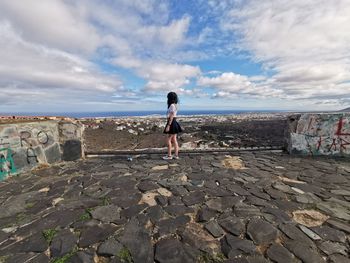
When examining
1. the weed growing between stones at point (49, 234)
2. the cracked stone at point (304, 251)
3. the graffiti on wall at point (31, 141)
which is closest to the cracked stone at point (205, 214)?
the cracked stone at point (304, 251)

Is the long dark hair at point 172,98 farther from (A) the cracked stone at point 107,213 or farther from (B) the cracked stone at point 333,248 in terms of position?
(B) the cracked stone at point 333,248

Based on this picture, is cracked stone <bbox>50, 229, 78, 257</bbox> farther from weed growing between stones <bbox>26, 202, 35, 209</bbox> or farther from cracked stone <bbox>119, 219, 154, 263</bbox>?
weed growing between stones <bbox>26, 202, 35, 209</bbox>

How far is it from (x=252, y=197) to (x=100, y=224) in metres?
2.61

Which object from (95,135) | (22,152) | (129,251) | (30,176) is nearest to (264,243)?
(129,251)

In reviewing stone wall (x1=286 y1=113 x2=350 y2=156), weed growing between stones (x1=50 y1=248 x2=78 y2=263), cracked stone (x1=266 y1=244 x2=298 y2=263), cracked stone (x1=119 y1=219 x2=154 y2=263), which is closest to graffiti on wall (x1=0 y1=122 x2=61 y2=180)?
weed growing between stones (x1=50 y1=248 x2=78 y2=263)

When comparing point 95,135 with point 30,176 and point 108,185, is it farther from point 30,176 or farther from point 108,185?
point 108,185

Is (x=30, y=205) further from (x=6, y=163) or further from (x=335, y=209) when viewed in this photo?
(x=335, y=209)

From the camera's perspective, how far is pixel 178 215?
3.46m

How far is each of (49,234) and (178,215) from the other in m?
1.81

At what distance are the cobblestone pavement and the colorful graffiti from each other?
0.97 ft

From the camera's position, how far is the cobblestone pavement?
268 cm

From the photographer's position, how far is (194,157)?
716 centimetres

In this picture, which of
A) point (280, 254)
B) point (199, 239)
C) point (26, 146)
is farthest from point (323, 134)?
point (26, 146)

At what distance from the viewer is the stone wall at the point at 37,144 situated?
5.41 metres
